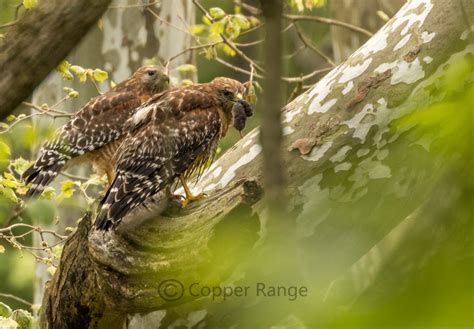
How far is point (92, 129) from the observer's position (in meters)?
7.07

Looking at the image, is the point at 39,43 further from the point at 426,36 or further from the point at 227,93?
the point at 227,93

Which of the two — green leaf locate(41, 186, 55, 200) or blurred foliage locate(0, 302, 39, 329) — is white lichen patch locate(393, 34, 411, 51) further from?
blurred foliage locate(0, 302, 39, 329)

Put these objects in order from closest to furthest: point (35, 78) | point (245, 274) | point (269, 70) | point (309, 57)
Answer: point (269, 70) < point (35, 78) < point (245, 274) < point (309, 57)

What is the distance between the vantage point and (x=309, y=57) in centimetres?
1223

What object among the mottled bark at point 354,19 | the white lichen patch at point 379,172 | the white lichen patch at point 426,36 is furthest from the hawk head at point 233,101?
the mottled bark at point 354,19

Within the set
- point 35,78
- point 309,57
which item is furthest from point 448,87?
point 309,57

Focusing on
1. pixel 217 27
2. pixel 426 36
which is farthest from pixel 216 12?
pixel 426 36

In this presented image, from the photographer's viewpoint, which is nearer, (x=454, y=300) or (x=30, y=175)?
(x=454, y=300)

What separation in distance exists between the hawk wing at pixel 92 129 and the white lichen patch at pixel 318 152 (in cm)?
230

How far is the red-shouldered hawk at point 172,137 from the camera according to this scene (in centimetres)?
534

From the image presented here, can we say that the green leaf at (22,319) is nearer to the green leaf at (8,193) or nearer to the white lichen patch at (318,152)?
the green leaf at (8,193)

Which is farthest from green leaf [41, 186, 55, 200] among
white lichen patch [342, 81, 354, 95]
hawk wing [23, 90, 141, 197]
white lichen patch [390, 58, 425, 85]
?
white lichen patch [390, 58, 425, 85]

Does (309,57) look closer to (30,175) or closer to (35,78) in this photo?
(30,175)

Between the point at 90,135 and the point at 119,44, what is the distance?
1.97 metres
